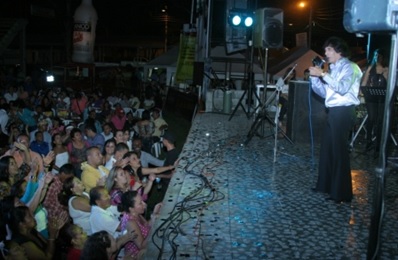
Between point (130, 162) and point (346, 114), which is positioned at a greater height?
point (346, 114)

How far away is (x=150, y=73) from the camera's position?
23.7 meters

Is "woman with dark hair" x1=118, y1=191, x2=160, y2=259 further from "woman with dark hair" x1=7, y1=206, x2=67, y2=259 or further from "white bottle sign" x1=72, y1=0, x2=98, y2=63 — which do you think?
"white bottle sign" x1=72, y1=0, x2=98, y2=63

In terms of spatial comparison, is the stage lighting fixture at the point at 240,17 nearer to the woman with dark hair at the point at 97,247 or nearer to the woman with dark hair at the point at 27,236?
the woman with dark hair at the point at 27,236

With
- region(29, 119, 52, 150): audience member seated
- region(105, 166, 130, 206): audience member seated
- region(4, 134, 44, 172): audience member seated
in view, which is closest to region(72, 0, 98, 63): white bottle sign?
region(29, 119, 52, 150): audience member seated

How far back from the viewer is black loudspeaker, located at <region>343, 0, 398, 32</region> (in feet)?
8.51

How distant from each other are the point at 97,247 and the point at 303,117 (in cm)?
546

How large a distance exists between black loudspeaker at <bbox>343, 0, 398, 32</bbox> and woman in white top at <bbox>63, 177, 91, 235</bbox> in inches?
122

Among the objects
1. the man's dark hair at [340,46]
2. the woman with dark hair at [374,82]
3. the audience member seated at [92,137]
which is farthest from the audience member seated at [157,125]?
the man's dark hair at [340,46]

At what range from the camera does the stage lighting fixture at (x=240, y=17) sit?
984cm

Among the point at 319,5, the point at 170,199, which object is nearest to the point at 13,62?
the point at 319,5

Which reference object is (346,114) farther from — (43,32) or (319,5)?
(43,32)

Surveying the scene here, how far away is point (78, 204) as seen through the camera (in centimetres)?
459

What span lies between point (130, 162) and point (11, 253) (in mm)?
2533

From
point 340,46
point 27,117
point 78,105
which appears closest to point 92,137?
point 27,117
